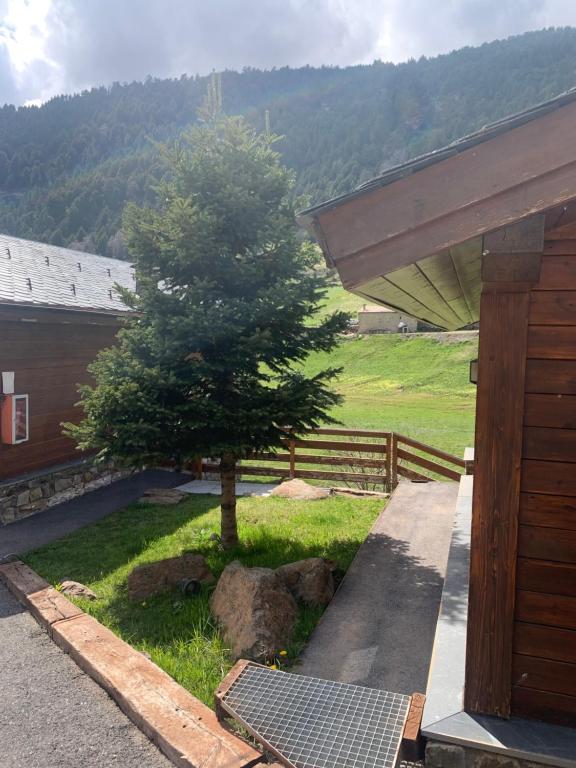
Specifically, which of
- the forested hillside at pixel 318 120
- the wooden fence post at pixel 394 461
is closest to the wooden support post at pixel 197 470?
the wooden fence post at pixel 394 461

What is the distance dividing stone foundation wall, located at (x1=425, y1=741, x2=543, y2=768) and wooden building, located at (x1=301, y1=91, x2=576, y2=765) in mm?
176

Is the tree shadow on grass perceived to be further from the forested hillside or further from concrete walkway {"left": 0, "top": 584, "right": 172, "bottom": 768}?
the forested hillside

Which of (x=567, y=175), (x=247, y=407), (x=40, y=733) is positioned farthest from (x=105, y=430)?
(x=567, y=175)

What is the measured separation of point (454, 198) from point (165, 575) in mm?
4889

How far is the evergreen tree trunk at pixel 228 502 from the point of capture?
6668mm

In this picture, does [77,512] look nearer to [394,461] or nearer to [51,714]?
[394,461]

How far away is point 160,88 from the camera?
553 feet

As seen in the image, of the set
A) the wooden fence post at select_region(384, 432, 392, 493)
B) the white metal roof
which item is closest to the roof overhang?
the white metal roof

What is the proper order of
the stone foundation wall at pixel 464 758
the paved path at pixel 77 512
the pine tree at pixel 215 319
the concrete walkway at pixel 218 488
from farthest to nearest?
the concrete walkway at pixel 218 488, the paved path at pixel 77 512, the pine tree at pixel 215 319, the stone foundation wall at pixel 464 758

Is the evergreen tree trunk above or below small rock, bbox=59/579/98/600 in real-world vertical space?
above

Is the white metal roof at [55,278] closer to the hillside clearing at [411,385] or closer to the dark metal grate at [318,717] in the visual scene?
the hillside clearing at [411,385]

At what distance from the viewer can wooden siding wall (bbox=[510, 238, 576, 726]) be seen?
2.61 m

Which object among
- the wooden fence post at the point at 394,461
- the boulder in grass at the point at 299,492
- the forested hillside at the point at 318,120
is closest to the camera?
the boulder in grass at the point at 299,492

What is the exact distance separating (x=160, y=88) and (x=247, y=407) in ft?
632
